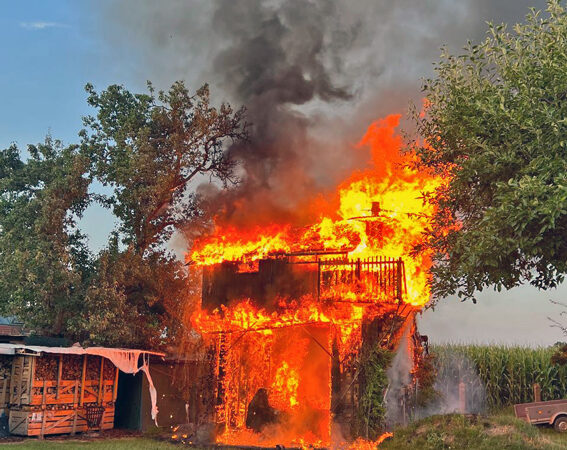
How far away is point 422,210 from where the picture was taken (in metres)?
23.4

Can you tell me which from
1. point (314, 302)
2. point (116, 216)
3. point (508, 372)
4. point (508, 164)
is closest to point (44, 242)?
point (116, 216)

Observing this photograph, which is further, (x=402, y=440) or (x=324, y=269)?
(x=324, y=269)

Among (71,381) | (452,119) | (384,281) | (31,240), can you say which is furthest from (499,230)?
(31,240)

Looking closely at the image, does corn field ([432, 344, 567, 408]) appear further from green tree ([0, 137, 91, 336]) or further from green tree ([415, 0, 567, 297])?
green tree ([0, 137, 91, 336])

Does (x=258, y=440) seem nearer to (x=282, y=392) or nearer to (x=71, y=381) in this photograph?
(x=282, y=392)

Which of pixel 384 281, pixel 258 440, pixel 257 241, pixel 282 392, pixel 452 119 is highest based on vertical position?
pixel 452 119

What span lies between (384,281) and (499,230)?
7.12 m

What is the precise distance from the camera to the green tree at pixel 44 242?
2769 cm

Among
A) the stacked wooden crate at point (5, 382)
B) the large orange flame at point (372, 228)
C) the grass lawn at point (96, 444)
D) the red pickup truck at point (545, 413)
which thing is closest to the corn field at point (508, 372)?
the red pickup truck at point (545, 413)

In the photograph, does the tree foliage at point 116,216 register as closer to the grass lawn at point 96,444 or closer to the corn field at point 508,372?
the grass lawn at point 96,444

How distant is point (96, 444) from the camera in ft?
68.9

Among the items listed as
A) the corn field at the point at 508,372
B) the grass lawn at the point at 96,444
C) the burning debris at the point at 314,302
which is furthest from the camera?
the corn field at the point at 508,372

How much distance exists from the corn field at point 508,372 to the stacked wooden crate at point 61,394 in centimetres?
1789

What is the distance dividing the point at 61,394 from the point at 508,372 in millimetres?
22774
